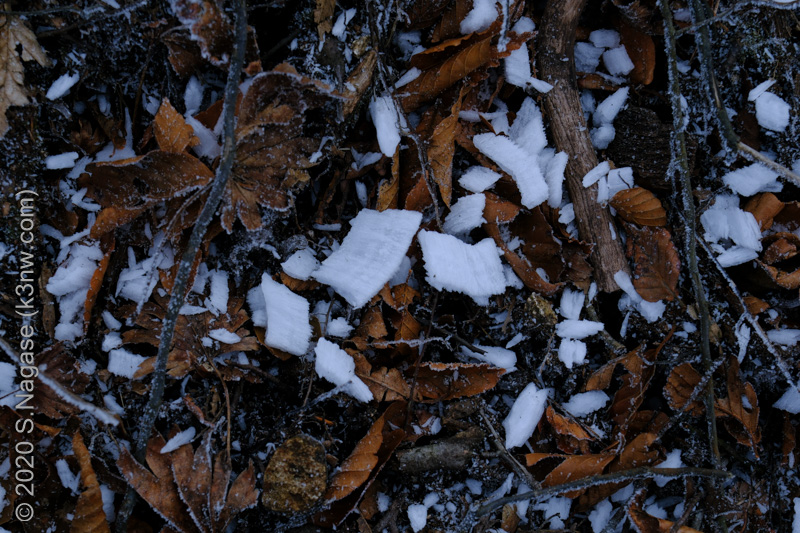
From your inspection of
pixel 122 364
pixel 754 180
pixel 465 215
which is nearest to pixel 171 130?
pixel 122 364

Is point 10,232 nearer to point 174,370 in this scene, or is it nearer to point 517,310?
point 174,370

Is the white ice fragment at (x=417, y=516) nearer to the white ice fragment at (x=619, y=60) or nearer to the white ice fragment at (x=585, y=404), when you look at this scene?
the white ice fragment at (x=585, y=404)

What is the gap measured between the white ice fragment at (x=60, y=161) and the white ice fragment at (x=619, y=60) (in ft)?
3.61

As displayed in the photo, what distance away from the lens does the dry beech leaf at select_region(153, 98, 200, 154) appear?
846mm

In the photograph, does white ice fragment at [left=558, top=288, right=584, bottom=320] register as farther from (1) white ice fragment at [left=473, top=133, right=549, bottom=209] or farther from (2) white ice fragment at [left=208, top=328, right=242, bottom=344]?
(2) white ice fragment at [left=208, top=328, right=242, bottom=344]

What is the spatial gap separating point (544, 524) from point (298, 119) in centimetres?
93

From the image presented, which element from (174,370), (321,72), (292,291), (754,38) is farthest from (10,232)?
(754,38)

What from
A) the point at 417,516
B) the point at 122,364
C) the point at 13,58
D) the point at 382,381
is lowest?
the point at 417,516

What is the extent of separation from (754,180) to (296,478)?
109cm

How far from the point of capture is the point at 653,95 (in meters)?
1.06

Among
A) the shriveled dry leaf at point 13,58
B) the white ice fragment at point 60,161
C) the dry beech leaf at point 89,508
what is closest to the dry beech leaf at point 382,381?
the dry beech leaf at point 89,508

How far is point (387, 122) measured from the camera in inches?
36.8

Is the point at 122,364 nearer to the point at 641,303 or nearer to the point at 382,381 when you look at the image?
the point at 382,381

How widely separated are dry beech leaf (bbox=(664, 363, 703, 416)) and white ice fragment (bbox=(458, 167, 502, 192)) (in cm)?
54
